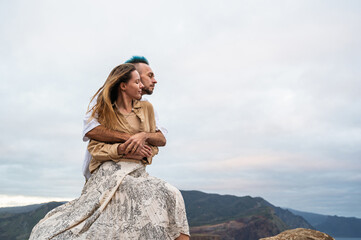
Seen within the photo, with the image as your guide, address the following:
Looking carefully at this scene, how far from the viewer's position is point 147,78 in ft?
17.0

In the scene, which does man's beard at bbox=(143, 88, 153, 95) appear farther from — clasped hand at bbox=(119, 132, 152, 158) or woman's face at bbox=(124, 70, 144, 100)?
clasped hand at bbox=(119, 132, 152, 158)

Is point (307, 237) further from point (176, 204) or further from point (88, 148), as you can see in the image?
point (88, 148)

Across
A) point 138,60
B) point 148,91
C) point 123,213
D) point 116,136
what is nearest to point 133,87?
point 148,91

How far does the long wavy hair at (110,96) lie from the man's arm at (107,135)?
0.34ft

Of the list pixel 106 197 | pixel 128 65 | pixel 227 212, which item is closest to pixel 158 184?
pixel 106 197

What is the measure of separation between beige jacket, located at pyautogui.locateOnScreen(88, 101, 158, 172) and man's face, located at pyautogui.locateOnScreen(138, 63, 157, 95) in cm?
35

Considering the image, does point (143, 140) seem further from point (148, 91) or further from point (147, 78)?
point (147, 78)

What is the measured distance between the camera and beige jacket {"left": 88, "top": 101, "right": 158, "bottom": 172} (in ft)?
14.0

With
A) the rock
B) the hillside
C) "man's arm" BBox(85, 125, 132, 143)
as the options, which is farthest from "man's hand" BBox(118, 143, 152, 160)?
the hillside

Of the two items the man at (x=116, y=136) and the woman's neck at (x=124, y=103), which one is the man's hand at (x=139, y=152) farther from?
the woman's neck at (x=124, y=103)

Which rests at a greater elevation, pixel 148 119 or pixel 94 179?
pixel 148 119

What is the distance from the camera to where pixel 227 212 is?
66.1 meters

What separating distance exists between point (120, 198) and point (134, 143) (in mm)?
667

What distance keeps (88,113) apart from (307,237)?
4.11 meters
